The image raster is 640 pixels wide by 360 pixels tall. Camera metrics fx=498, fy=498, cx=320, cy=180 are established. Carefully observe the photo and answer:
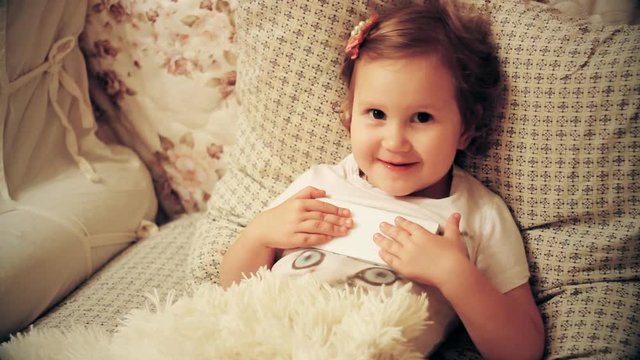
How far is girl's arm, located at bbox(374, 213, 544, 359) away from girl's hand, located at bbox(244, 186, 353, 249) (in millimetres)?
99

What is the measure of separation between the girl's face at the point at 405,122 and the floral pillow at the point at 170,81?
429 mm

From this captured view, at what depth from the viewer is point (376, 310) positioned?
628 mm

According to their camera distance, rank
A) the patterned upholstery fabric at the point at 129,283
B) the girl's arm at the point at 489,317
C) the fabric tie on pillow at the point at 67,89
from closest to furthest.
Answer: the girl's arm at the point at 489,317
the patterned upholstery fabric at the point at 129,283
the fabric tie on pillow at the point at 67,89

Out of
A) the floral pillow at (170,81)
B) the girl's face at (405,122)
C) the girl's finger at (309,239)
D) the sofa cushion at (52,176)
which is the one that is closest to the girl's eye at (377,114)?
the girl's face at (405,122)

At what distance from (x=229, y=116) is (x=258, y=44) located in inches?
10.2

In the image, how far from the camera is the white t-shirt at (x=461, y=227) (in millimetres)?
808

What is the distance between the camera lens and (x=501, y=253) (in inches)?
32.3

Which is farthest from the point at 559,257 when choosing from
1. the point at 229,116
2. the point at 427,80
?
the point at 229,116

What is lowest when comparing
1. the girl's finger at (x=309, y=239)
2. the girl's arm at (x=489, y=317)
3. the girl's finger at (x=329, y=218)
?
the girl's arm at (x=489, y=317)

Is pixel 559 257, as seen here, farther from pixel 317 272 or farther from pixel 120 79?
pixel 120 79

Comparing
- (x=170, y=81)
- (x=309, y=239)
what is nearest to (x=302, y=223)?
(x=309, y=239)

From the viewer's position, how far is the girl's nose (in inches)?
31.6

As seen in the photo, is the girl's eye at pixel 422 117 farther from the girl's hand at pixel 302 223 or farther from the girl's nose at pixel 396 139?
the girl's hand at pixel 302 223

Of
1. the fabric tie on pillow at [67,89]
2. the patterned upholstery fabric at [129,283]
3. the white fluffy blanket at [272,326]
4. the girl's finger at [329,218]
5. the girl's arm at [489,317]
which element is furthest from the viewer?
the fabric tie on pillow at [67,89]
